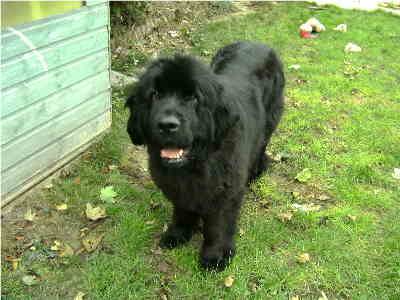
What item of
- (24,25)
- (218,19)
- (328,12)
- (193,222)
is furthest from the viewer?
(328,12)

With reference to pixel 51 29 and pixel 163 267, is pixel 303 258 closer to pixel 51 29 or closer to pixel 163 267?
pixel 163 267

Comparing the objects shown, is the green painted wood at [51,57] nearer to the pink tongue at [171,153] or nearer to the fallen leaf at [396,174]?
the pink tongue at [171,153]

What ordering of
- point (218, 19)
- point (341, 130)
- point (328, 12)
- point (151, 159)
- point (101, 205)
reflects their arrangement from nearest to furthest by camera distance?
point (151, 159) → point (101, 205) → point (341, 130) → point (218, 19) → point (328, 12)

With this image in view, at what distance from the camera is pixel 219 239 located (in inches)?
127

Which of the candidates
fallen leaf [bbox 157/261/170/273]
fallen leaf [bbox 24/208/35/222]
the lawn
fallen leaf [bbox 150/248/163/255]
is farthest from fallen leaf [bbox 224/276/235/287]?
fallen leaf [bbox 24/208/35/222]

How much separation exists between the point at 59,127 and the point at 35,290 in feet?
5.09

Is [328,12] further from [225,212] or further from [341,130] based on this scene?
[225,212]

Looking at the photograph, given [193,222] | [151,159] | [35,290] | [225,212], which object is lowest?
[35,290]

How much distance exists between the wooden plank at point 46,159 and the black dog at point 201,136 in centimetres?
133

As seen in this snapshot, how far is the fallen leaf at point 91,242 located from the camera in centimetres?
340

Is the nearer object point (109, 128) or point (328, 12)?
point (109, 128)

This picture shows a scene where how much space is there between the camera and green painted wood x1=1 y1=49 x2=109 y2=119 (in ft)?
10.9

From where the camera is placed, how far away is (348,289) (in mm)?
3154

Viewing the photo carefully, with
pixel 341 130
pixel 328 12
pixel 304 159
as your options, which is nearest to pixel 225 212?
pixel 304 159
